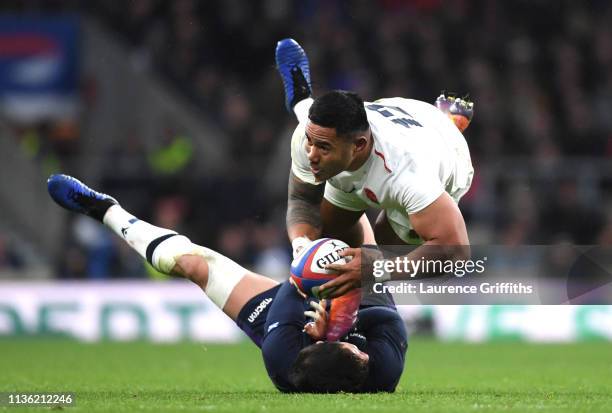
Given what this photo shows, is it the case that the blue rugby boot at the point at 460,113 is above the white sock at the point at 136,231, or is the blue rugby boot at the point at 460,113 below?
above

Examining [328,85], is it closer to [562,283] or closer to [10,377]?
[562,283]

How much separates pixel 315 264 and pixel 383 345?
0.71 m

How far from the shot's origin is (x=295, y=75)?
947cm

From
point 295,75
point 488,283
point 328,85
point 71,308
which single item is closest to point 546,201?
point 328,85

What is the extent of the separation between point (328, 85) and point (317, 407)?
11.3 m

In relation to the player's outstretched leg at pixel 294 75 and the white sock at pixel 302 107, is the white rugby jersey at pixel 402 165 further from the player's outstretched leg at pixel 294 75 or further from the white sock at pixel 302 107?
the player's outstretched leg at pixel 294 75

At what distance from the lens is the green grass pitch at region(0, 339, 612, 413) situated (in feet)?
21.9

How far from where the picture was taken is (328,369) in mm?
7273

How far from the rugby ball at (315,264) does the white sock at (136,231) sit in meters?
1.30

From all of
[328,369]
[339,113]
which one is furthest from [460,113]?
[328,369]

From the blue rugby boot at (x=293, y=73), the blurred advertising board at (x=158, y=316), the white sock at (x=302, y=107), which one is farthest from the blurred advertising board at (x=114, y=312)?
the white sock at (x=302, y=107)

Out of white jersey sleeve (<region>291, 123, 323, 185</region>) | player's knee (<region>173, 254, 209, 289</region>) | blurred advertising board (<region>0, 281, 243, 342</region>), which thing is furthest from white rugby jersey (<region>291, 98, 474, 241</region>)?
blurred advertising board (<region>0, 281, 243, 342</region>)

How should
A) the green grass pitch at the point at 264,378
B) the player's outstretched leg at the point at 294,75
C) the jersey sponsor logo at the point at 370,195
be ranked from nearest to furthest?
1. the green grass pitch at the point at 264,378
2. the jersey sponsor logo at the point at 370,195
3. the player's outstretched leg at the point at 294,75

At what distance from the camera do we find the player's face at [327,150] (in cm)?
741
